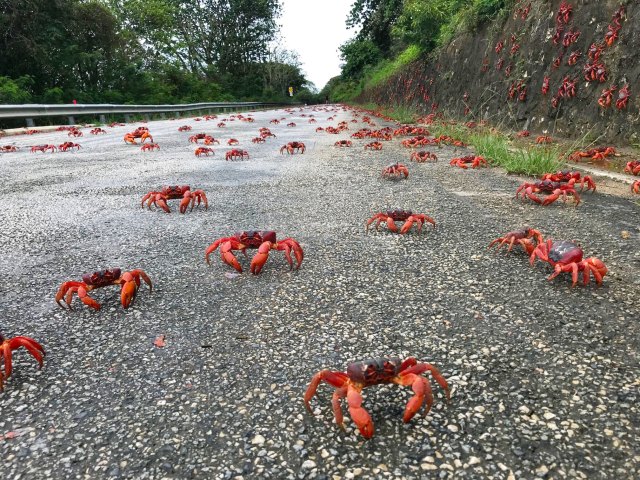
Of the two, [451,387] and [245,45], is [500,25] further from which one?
[245,45]

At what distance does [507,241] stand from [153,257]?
2.64 m

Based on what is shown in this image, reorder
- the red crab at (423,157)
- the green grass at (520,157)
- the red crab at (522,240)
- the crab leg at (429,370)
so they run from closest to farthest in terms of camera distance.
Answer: the crab leg at (429,370) → the red crab at (522,240) → the green grass at (520,157) → the red crab at (423,157)

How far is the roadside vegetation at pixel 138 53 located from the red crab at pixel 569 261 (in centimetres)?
2338

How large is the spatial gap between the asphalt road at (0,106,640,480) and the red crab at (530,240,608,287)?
0.08 meters

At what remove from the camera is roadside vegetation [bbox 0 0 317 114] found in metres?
24.8

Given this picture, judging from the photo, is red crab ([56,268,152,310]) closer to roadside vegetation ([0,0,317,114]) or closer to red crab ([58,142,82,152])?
red crab ([58,142,82,152])

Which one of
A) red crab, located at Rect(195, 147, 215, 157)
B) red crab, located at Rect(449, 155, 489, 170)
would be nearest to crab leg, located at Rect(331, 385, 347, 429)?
red crab, located at Rect(449, 155, 489, 170)

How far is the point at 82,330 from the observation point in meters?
2.24

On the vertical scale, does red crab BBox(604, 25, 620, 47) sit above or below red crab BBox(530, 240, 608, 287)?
above

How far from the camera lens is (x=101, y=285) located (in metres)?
2.62

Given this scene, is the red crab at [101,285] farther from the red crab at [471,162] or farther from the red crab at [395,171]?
the red crab at [471,162]

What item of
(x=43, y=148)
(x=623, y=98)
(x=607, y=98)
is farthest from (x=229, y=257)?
(x=43, y=148)

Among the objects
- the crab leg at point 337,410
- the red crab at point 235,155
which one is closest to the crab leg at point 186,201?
the crab leg at point 337,410

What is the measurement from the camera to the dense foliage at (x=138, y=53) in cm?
2483
